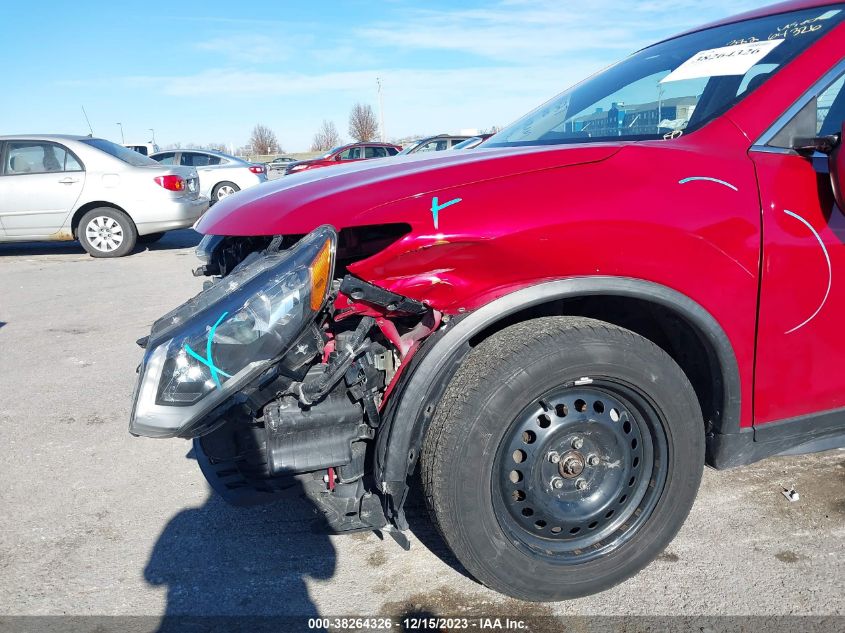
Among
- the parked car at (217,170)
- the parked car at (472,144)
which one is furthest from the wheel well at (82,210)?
the parked car at (472,144)

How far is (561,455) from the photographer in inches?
81.9

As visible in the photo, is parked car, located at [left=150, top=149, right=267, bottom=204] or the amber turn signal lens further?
parked car, located at [left=150, top=149, right=267, bottom=204]

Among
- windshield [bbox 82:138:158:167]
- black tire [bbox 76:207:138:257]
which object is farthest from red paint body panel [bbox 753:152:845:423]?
windshield [bbox 82:138:158:167]

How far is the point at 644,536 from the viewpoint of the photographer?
2.18 metres

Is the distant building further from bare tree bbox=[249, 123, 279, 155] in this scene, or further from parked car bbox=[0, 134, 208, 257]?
bare tree bbox=[249, 123, 279, 155]

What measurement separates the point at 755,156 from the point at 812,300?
0.52 metres

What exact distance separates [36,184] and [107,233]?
1.10m

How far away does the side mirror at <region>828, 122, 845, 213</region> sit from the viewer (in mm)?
1937

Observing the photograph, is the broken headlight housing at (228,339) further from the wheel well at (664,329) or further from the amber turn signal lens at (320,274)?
the wheel well at (664,329)

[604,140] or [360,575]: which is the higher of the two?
[604,140]

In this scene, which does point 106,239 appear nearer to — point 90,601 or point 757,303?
point 90,601

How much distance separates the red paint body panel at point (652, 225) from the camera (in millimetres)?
1844

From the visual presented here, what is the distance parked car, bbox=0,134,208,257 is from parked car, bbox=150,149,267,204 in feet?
15.2

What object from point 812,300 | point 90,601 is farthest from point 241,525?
point 812,300
